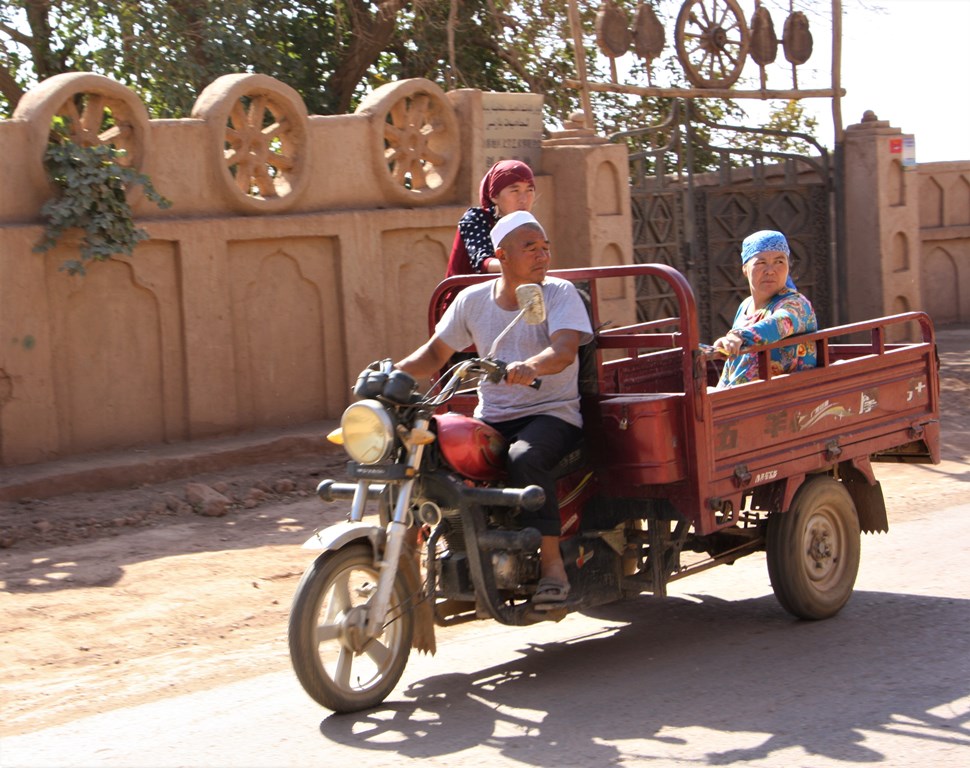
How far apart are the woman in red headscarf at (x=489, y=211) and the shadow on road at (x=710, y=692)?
70.3 inches

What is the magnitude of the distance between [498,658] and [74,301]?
467cm

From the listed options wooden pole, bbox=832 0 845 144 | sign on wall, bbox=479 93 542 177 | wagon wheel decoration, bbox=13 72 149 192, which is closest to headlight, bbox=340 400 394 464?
wagon wheel decoration, bbox=13 72 149 192

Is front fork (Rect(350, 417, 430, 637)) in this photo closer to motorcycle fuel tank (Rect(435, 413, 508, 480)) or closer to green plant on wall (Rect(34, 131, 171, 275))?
motorcycle fuel tank (Rect(435, 413, 508, 480))

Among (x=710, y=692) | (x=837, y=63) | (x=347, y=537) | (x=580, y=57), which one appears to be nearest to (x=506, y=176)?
(x=347, y=537)

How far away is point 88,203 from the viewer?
28.2 feet

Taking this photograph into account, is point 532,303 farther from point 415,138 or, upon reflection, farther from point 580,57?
point 580,57

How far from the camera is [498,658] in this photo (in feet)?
18.3

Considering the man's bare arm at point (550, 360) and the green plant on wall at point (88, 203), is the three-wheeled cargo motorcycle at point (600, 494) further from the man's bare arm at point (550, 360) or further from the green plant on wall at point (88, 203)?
the green plant on wall at point (88, 203)

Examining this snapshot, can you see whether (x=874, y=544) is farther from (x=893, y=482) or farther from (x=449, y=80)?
(x=449, y=80)

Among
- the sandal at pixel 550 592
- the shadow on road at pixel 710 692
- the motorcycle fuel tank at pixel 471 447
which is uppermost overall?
the motorcycle fuel tank at pixel 471 447

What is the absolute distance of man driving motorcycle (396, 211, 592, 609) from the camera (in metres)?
4.96

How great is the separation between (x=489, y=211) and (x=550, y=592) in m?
2.09

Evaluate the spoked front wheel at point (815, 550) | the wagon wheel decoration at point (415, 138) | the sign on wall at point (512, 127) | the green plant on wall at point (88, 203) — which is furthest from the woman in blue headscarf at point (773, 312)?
the sign on wall at point (512, 127)

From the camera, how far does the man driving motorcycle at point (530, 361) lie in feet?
16.3
